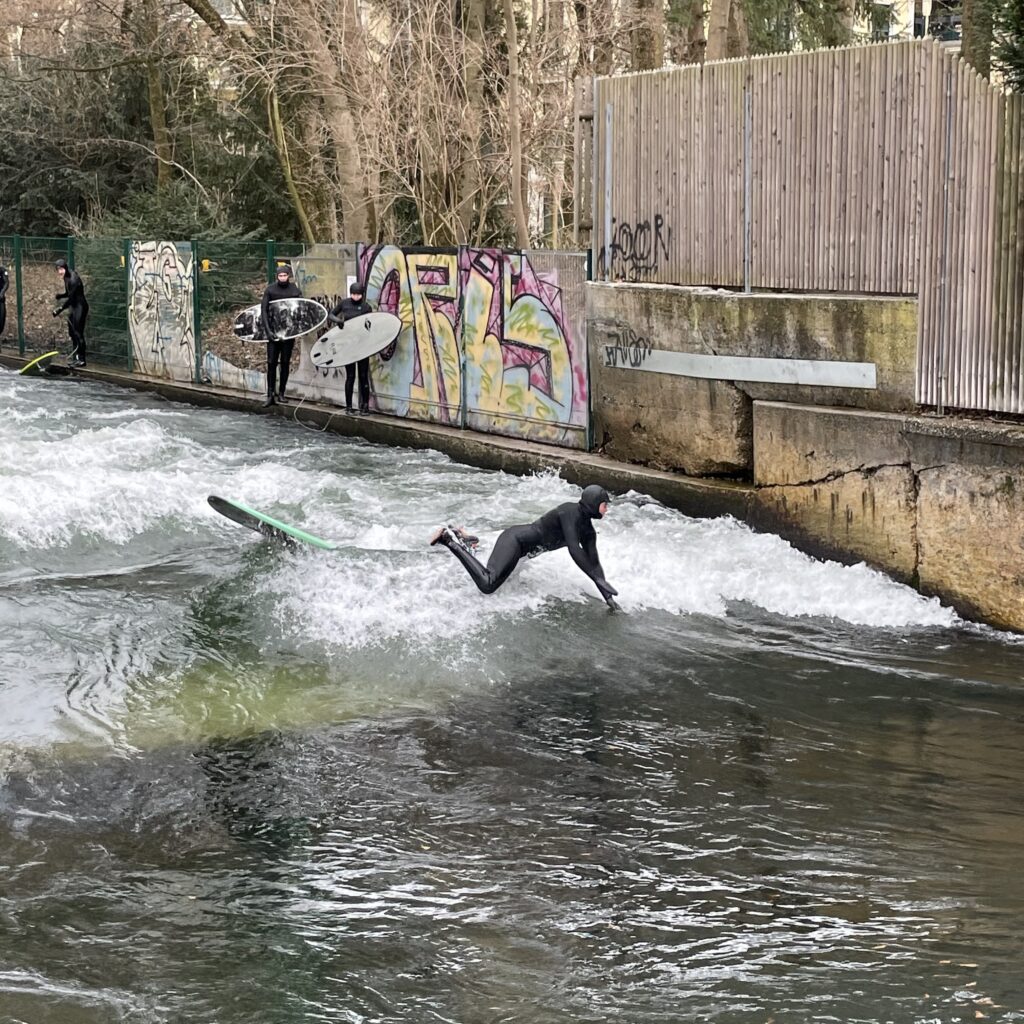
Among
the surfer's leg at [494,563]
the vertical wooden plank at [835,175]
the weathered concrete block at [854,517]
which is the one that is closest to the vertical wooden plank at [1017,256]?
the weathered concrete block at [854,517]

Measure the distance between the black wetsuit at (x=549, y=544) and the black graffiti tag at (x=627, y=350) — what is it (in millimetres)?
3870

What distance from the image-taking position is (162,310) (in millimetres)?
25734

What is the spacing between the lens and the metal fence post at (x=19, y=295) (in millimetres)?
30344

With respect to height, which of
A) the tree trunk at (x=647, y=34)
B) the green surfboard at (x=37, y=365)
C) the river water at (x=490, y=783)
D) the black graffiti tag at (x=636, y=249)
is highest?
the tree trunk at (x=647, y=34)

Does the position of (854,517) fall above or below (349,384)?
below

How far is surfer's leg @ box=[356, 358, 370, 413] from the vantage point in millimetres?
20500

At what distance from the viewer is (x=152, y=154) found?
33531 mm

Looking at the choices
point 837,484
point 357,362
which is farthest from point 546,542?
point 357,362

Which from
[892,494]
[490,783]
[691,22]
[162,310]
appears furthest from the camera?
[691,22]

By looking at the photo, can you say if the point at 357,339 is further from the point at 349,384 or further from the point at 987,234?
the point at 987,234

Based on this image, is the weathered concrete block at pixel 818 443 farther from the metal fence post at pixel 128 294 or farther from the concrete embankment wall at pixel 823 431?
the metal fence post at pixel 128 294

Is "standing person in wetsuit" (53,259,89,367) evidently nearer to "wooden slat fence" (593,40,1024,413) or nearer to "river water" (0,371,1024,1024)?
"river water" (0,371,1024,1024)

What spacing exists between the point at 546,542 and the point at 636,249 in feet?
16.4

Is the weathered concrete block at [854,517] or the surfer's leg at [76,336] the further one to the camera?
the surfer's leg at [76,336]
